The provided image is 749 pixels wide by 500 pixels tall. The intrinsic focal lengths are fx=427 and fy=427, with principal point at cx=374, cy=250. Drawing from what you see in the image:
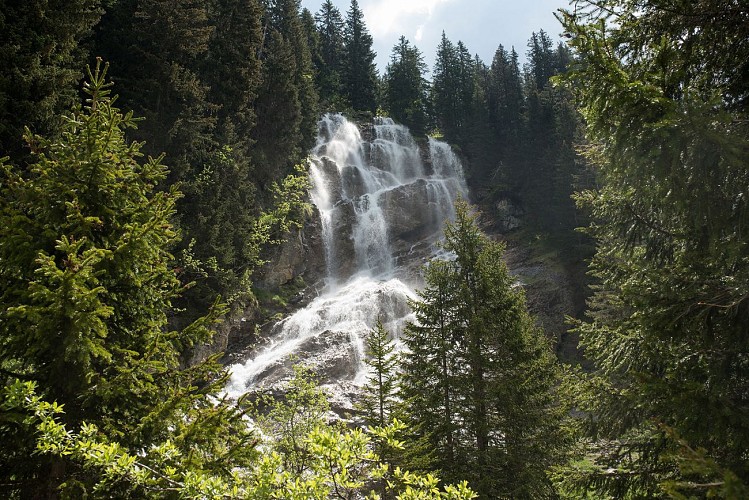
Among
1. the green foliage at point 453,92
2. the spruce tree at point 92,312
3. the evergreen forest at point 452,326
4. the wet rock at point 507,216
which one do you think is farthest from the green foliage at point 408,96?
the spruce tree at point 92,312

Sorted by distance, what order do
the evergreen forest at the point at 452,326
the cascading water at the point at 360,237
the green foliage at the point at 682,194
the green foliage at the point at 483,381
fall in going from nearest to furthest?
the evergreen forest at the point at 452,326, the green foliage at the point at 682,194, the green foliage at the point at 483,381, the cascading water at the point at 360,237

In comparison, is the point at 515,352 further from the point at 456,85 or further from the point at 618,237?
the point at 456,85

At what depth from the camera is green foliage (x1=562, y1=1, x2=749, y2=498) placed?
4.12 metres

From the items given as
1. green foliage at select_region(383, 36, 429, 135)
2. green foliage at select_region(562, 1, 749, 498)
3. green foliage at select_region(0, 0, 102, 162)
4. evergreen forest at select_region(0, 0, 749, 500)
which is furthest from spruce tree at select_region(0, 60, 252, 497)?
green foliage at select_region(383, 36, 429, 135)

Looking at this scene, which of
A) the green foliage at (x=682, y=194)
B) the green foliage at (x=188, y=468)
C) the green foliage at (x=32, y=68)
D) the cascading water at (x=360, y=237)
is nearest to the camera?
the green foliage at (x=188, y=468)

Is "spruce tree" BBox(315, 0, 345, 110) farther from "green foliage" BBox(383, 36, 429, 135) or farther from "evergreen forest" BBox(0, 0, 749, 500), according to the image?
"evergreen forest" BBox(0, 0, 749, 500)

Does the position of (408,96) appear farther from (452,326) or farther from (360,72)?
(452,326)

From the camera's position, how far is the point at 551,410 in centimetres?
1066

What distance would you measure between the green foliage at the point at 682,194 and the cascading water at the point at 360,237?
48.7 feet

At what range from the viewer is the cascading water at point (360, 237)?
2094 cm

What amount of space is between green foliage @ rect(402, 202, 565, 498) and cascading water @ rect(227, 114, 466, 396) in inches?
350

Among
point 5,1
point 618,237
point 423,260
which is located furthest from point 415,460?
point 423,260

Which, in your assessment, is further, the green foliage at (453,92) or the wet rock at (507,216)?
the green foliage at (453,92)

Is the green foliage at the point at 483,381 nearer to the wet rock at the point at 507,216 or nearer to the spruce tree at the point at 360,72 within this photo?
the wet rock at the point at 507,216
